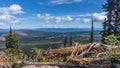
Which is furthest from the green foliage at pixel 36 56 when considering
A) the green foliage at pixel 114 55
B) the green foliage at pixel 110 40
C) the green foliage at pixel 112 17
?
the green foliage at pixel 112 17

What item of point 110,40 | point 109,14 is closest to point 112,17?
point 109,14

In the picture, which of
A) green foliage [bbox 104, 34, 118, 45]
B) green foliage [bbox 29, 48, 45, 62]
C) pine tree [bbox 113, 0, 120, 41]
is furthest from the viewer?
pine tree [bbox 113, 0, 120, 41]

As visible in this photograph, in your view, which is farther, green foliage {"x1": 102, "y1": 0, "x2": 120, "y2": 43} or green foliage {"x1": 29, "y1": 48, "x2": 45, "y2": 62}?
green foliage {"x1": 102, "y1": 0, "x2": 120, "y2": 43}

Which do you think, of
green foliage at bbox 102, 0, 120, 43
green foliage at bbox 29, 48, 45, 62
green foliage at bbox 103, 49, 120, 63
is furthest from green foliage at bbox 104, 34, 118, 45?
green foliage at bbox 102, 0, 120, 43

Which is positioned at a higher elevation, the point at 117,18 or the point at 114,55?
the point at 117,18

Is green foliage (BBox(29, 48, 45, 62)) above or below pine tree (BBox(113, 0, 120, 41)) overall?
below

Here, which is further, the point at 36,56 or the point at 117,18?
the point at 117,18

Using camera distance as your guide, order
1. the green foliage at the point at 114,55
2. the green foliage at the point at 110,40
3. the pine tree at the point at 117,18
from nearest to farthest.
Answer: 1. the green foliage at the point at 114,55
2. the green foliage at the point at 110,40
3. the pine tree at the point at 117,18

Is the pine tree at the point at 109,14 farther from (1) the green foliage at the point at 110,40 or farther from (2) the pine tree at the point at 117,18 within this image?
(1) the green foliage at the point at 110,40

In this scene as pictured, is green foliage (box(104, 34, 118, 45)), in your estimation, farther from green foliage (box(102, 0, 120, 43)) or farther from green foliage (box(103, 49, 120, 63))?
green foliage (box(102, 0, 120, 43))

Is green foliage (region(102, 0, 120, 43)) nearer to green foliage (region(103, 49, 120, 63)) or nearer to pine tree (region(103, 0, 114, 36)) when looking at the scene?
pine tree (region(103, 0, 114, 36))

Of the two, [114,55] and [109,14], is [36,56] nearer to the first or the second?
[114,55]

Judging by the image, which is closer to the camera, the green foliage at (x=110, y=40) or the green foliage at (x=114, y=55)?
the green foliage at (x=114, y=55)

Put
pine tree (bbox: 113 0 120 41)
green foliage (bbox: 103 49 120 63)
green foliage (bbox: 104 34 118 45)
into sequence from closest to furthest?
green foliage (bbox: 103 49 120 63) → green foliage (bbox: 104 34 118 45) → pine tree (bbox: 113 0 120 41)
